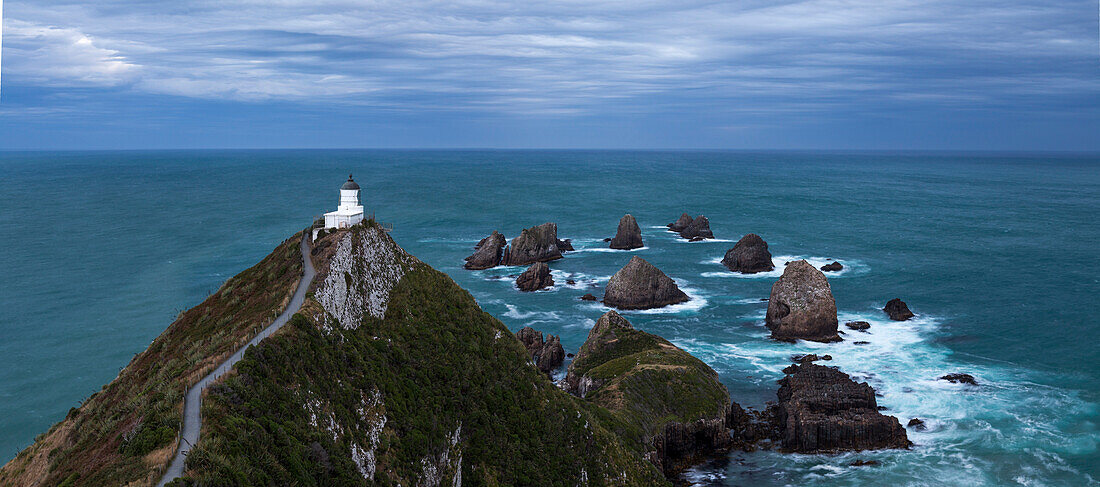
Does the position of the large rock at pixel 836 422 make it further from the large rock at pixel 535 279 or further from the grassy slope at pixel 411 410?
the large rock at pixel 535 279

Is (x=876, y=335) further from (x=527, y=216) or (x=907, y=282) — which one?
(x=527, y=216)

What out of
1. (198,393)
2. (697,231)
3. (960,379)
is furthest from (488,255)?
(198,393)

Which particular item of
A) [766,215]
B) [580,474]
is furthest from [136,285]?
[766,215]

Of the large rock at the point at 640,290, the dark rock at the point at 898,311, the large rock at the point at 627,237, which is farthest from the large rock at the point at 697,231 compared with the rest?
the dark rock at the point at 898,311

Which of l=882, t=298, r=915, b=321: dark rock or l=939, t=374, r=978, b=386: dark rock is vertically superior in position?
l=882, t=298, r=915, b=321: dark rock

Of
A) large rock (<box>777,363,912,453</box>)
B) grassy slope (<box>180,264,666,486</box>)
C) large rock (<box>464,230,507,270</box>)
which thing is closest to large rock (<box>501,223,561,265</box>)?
large rock (<box>464,230,507,270</box>)

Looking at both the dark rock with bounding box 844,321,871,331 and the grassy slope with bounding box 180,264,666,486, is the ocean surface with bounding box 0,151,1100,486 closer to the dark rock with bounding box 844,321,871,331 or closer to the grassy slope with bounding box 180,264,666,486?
the dark rock with bounding box 844,321,871,331
